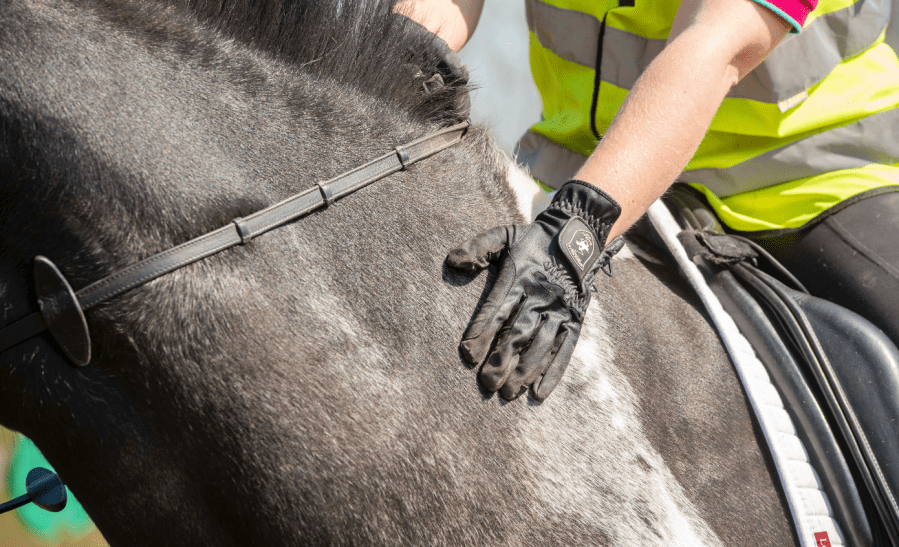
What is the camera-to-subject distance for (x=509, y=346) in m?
0.99

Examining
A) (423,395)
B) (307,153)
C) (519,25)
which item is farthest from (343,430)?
(519,25)

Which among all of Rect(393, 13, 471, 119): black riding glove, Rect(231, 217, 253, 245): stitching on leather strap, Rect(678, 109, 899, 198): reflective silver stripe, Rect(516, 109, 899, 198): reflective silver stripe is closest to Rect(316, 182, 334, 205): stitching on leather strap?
Rect(231, 217, 253, 245): stitching on leather strap

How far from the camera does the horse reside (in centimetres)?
87

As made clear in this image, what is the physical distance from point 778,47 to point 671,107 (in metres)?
0.53

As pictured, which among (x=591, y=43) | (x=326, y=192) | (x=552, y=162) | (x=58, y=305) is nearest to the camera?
(x=58, y=305)

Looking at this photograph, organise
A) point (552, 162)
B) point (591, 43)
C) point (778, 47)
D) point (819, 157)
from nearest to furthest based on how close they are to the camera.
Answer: point (778, 47) < point (819, 157) < point (591, 43) < point (552, 162)

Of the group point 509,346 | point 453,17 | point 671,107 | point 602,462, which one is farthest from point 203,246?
point 453,17

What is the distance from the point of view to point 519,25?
414 centimetres

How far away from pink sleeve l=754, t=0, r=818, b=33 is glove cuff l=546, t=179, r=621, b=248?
0.49 m

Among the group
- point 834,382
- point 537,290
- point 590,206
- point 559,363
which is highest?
point 590,206

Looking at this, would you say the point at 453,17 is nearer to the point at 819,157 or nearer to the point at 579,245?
the point at 579,245

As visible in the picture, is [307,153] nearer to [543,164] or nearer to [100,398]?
[100,398]

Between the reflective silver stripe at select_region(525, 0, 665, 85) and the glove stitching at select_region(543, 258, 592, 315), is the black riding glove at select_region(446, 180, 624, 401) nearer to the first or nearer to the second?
the glove stitching at select_region(543, 258, 592, 315)

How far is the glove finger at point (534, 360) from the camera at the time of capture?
0.99 metres
